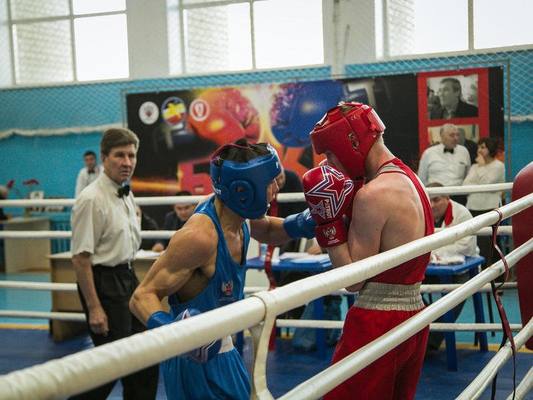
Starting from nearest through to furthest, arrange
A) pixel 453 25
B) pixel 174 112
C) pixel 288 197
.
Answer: pixel 288 197
pixel 174 112
pixel 453 25

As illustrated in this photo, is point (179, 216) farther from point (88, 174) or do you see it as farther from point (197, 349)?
point (88, 174)

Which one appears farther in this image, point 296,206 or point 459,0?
point 459,0

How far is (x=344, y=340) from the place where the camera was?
6.84 feet

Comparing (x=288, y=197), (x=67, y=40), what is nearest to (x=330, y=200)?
(x=288, y=197)

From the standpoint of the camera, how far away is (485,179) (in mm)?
6672

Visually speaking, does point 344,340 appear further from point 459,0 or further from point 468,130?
point 459,0

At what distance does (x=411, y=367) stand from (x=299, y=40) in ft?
26.5

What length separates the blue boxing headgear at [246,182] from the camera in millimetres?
1915

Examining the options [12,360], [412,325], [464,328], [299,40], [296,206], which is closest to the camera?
[412,325]

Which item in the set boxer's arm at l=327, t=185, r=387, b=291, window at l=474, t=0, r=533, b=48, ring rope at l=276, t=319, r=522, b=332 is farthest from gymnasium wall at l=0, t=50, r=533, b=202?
boxer's arm at l=327, t=185, r=387, b=291

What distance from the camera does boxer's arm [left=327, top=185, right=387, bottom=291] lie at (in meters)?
2.01

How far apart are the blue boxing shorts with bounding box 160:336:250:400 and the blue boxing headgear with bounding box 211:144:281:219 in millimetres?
383

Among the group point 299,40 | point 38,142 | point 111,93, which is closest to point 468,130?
point 299,40

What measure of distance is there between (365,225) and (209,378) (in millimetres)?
623
